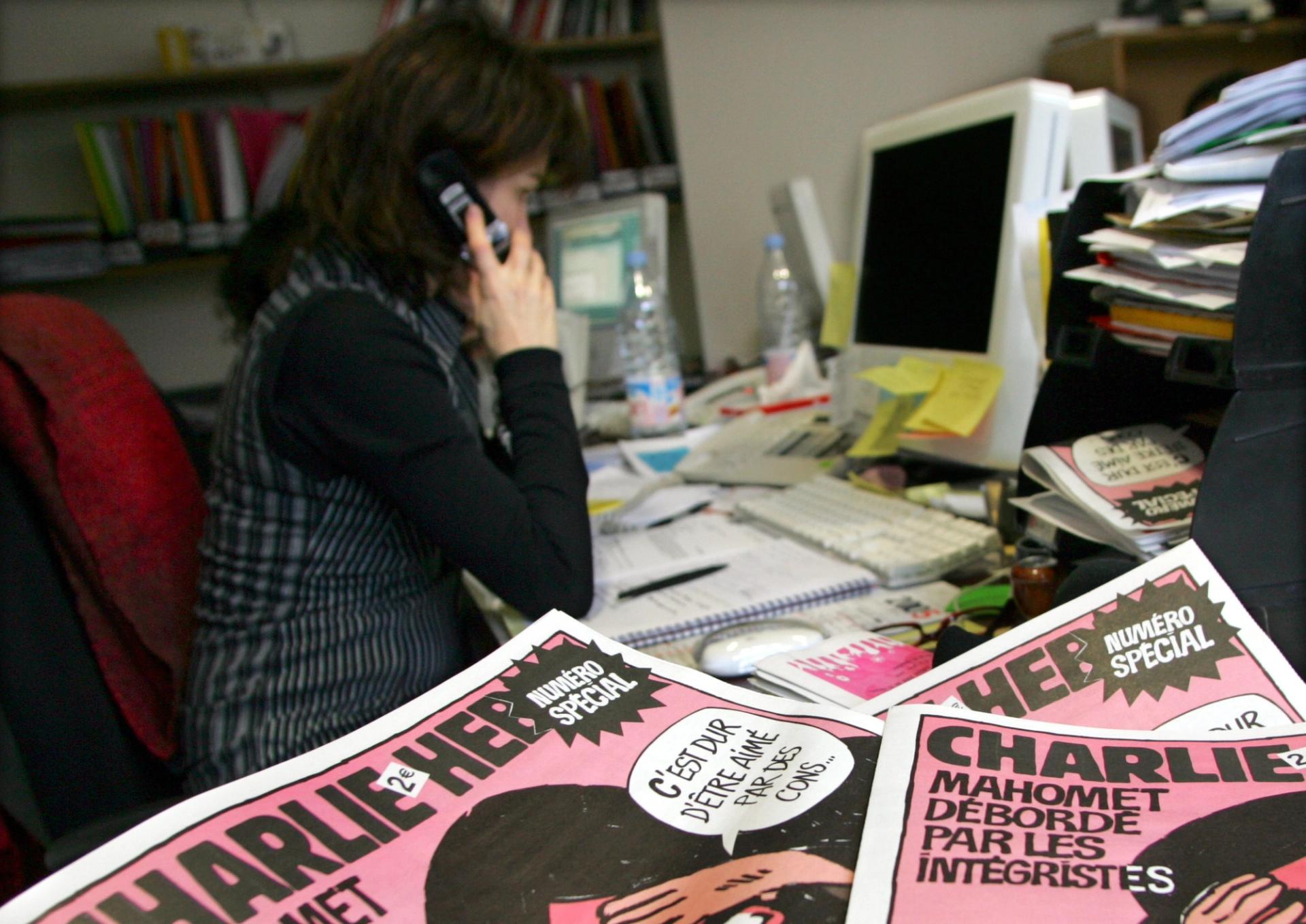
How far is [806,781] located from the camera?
1.30 feet

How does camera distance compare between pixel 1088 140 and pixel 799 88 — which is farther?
pixel 799 88

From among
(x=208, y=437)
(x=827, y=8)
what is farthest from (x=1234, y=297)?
(x=827, y=8)

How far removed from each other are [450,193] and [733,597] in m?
0.61

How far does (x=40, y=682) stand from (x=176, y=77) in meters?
2.48

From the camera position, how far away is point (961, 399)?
1.12 meters

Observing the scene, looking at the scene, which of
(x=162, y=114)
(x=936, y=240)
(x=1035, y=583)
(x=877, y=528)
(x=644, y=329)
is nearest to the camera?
(x=1035, y=583)

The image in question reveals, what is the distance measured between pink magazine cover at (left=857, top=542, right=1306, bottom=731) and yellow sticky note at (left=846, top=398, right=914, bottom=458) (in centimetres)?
74

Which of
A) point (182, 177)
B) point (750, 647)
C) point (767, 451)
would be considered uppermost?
point (182, 177)

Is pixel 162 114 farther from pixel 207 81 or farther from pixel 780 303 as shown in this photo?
A: pixel 780 303

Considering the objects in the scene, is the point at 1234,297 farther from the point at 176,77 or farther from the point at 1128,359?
the point at 176,77

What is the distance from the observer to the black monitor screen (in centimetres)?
115

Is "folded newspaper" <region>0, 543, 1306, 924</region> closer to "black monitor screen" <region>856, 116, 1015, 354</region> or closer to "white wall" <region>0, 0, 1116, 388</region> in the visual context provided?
"black monitor screen" <region>856, 116, 1015, 354</region>

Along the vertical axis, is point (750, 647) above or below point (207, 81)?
below

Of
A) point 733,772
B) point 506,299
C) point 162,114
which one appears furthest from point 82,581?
point 162,114
